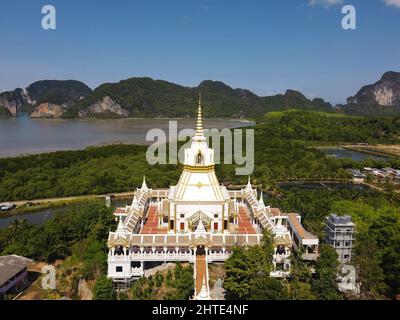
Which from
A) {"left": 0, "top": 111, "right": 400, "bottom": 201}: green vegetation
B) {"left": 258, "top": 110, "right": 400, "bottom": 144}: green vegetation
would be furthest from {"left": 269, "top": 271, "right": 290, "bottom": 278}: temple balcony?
{"left": 258, "top": 110, "right": 400, "bottom": 144}: green vegetation

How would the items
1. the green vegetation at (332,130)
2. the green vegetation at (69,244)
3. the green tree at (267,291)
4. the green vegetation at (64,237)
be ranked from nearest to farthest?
1. the green tree at (267,291)
2. the green vegetation at (69,244)
3. the green vegetation at (64,237)
4. the green vegetation at (332,130)

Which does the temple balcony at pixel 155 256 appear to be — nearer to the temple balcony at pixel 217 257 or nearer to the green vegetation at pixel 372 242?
the temple balcony at pixel 217 257

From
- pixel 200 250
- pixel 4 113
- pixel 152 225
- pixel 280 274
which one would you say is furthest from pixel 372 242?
pixel 4 113

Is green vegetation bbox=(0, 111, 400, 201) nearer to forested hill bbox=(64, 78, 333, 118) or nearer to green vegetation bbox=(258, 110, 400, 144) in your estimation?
green vegetation bbox=(258, 110, 400, 144)

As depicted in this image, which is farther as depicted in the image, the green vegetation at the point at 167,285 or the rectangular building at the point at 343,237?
the rectangular building at the point at 343,237

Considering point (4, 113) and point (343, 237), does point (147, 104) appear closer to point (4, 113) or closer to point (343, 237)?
point (4, 113)

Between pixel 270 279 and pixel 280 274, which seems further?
pixel 280 274

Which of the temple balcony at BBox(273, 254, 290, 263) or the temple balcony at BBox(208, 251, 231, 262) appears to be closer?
the temple balcony at BBox(273, 254, 290, 263)

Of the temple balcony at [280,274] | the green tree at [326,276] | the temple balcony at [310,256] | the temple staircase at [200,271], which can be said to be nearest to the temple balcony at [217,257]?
the temple staircase at [200,271]
